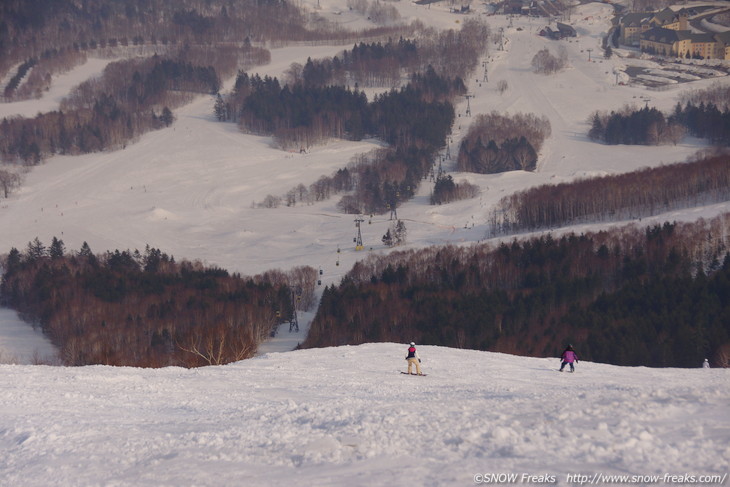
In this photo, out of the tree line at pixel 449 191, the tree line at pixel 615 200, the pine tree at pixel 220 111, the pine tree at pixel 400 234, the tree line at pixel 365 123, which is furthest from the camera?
the pine tree at pixel 220 111

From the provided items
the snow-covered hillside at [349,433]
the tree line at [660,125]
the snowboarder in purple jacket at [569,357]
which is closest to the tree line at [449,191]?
the tree line at [660,125]

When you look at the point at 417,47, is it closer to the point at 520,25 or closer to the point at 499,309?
the point at 520,25

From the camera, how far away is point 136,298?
52.4 meters

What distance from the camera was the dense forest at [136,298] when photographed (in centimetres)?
4469

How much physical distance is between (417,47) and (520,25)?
1127 inches

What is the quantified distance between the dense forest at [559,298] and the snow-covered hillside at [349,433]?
752 inches

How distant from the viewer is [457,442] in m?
11.2

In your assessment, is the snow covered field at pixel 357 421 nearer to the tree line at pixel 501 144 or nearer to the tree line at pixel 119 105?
the tree line at pixel 501 144

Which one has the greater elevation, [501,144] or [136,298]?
[501,144]

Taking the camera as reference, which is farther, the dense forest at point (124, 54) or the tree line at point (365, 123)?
the dense forest at point (124, 54)

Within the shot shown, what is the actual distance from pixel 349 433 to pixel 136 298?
42.4 meters

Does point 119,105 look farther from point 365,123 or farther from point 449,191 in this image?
point 449,191

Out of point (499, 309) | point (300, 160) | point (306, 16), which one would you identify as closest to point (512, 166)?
point (300, 160)

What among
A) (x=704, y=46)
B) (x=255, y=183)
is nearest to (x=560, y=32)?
(x=704, y=46)
